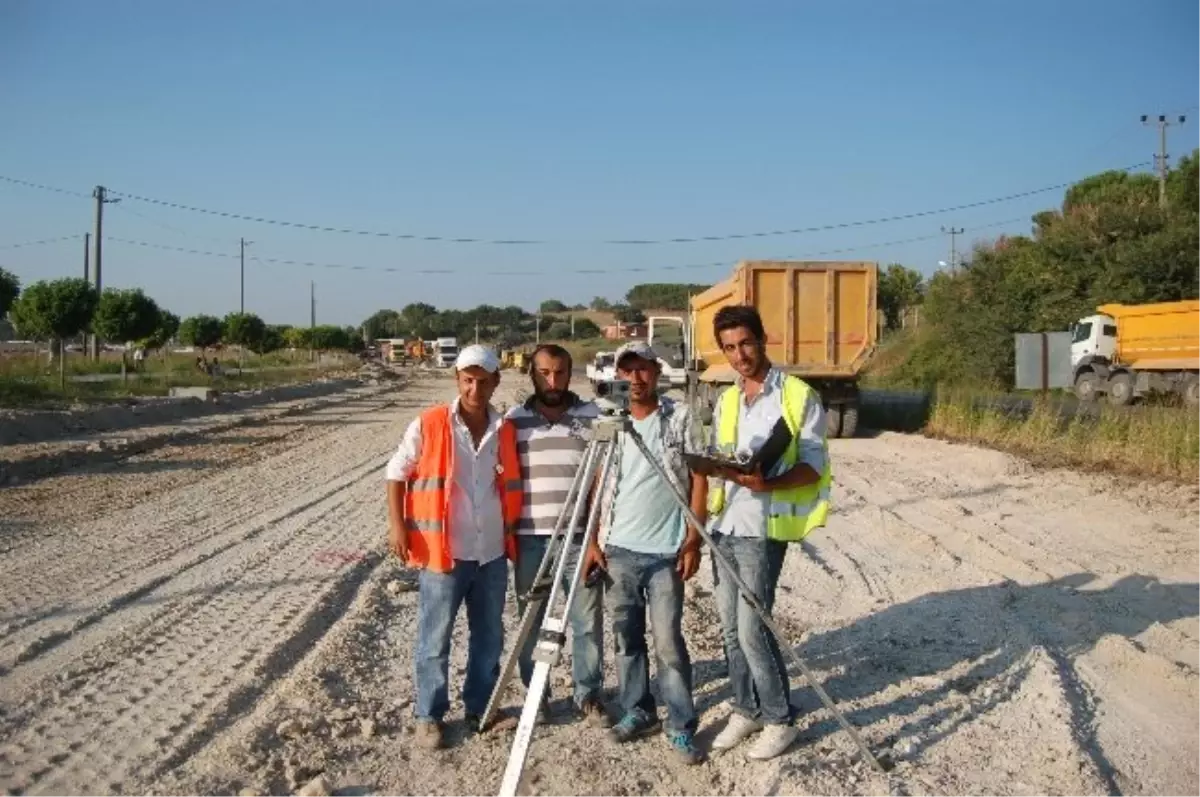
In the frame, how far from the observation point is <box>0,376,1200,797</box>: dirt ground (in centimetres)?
400

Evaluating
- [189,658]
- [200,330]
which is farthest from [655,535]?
[200,330]

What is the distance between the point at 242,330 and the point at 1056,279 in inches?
1615

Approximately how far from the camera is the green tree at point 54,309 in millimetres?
27109

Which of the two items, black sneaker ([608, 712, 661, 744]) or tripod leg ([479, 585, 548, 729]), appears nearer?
tripod leg ([479, 585, 548, 729])

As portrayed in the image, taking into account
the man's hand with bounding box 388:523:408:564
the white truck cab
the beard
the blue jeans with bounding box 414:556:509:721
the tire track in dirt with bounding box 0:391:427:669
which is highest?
the white truck cab

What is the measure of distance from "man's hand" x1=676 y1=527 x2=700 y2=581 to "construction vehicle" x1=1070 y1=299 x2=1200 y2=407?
65.8 ft

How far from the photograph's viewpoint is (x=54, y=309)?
27125 mm

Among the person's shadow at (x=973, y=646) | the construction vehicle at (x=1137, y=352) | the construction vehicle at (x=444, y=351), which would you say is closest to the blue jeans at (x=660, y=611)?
the person's shadow at (x=973, y=646)

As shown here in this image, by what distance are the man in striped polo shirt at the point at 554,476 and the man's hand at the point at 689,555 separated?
414 mm

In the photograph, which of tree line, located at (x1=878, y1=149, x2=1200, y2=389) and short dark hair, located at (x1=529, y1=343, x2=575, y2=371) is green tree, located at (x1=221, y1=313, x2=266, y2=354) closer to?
tree line, located at (x1=878, y1=149, x2=1200, y2=389)

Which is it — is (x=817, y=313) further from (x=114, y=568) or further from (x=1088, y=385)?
(x=1088, y=385)

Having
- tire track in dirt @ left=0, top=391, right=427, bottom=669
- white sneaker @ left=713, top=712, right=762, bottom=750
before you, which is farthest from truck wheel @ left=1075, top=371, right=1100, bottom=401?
white sneaker @ left=713, top=712, right=762, bottom=750

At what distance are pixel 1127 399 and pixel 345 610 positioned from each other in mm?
22663

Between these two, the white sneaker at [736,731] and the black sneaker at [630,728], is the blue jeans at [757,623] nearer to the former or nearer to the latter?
the white sneaker at [736,731]
